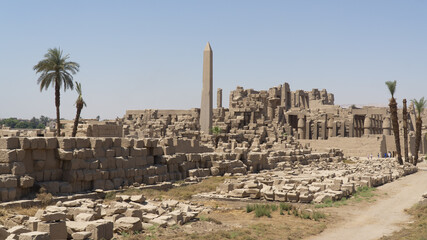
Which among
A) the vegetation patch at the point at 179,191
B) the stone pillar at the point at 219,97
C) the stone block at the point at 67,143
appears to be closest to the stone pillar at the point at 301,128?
the stone pillar at the point at 219,97

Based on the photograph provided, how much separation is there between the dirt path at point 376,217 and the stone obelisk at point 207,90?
2271 cm

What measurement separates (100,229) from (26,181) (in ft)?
16.0

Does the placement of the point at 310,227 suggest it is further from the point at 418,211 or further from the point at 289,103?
the point at 289,103

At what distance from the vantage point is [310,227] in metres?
11.4

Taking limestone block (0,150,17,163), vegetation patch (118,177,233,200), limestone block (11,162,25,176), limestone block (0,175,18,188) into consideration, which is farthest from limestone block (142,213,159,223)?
limestone block (0,150,17,163)

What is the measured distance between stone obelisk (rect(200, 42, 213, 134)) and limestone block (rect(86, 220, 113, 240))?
3087cm

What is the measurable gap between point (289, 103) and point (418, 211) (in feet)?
216

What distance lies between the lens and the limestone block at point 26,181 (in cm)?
1293

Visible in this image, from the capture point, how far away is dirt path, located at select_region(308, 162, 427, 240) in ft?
35.7

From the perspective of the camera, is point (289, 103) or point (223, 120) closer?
point (223, 120)

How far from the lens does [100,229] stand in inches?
360

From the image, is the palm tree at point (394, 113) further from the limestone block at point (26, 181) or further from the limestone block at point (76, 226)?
the limestone block at point (76, 226)

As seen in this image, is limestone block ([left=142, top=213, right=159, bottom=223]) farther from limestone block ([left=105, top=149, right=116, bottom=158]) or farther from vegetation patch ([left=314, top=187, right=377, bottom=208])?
vegetation patch ([left=314, top=187, right=377, bottom=208])

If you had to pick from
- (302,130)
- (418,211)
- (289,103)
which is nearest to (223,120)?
(302,130)
